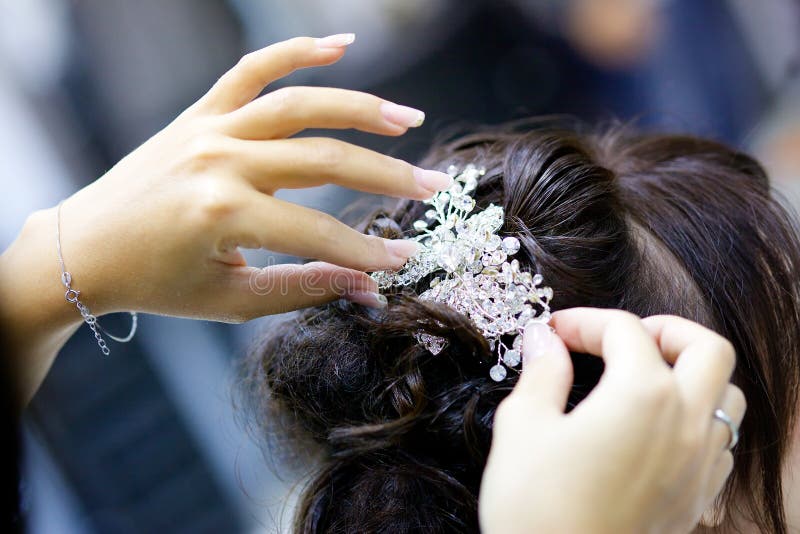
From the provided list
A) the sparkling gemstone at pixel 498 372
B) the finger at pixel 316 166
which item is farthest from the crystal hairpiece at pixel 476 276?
the finger at pixel 316 166

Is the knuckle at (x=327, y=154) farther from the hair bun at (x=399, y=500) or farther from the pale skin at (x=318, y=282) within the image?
the hair bun at (x=399, y=500)

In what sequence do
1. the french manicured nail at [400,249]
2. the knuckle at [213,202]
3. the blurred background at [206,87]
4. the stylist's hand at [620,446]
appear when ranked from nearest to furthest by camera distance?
the stylist's hand at [620,446] < the knuckle at [213,202] < the french manicured nail at [400,249] < the blurred background at [206,87]

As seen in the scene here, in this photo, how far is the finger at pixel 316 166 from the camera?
60 cm

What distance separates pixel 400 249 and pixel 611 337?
25 centimetres

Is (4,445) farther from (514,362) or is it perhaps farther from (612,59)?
(612,59)

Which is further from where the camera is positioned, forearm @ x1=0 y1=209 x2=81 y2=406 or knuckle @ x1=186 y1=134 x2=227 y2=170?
Answer: forearm @ x1=0 y1=209 x2=81 y2=406

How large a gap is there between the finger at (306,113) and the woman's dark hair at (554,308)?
Answer: 19 centimetres

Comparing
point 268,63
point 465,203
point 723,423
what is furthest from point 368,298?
point 723,423

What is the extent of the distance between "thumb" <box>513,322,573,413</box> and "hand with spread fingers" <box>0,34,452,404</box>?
0.59 feet

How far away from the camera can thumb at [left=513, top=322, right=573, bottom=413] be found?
548mm

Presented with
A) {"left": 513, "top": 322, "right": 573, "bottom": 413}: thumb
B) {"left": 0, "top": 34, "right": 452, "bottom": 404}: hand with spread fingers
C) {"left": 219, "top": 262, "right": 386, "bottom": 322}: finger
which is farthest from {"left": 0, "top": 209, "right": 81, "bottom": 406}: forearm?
{"left": 513, "top": 322, "right": 573, "bottom": 413}: thumb

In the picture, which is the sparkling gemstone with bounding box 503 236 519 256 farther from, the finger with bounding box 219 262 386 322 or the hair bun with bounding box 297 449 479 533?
the hair bun with bounding box 297 449 479 533

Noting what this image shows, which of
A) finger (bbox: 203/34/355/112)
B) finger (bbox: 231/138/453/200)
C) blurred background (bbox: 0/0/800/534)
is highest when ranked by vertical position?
finger (bbox: 203/34/355/112)

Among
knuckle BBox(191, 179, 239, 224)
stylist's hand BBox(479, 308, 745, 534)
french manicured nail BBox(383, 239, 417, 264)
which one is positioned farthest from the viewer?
french manicured nail BBox(383, 239, 417, 264)
